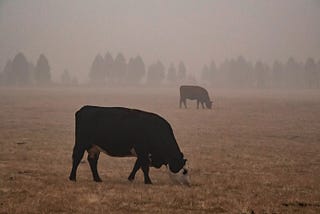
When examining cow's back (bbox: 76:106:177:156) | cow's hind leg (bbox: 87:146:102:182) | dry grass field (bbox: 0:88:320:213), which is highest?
cow's back (bbox: 76:106:177:156)

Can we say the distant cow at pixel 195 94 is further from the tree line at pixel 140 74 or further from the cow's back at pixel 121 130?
the tree line at pixel 140 74

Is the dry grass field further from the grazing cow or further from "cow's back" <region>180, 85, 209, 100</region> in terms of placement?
"cow's back" <region>180, 85, 209, 100</region>

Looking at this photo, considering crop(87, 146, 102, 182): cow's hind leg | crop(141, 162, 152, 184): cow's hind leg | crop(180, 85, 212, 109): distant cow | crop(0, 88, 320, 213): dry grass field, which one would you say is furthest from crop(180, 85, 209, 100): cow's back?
crop(141, 162, 152, 184): cow's hind leg

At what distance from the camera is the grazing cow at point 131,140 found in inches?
557

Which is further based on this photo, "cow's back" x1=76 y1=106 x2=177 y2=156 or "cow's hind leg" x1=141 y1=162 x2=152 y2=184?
"cow's back" x1=76 y1=106 x2=177 y2=156

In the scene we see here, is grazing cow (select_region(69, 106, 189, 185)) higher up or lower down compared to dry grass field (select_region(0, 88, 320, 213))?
higher up

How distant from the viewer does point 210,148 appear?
868 inches

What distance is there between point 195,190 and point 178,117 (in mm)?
25246


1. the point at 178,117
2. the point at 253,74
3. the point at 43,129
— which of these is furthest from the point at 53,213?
the point at 253,74

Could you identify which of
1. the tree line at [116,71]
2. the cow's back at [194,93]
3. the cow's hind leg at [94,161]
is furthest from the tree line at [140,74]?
the cow's hind leg at [94,161]

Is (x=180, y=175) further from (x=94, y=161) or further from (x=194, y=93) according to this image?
(x=194, y=93)

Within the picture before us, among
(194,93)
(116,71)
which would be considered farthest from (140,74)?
(194,93)

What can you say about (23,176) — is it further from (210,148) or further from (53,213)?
(210,148)

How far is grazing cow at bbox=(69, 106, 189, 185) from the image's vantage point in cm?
1416
